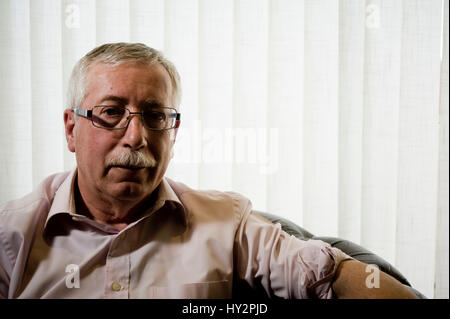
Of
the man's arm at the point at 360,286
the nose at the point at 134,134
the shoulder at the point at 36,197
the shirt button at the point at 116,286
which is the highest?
the nose at the point at 134,134

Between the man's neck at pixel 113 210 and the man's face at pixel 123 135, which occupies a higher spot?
the man's face at pixel 123 135

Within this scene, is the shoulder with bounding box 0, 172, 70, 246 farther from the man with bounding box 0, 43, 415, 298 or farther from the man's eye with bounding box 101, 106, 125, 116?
the man's eye with bounding box 101, 106, 125, 116

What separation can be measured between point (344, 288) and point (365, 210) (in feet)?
2.88

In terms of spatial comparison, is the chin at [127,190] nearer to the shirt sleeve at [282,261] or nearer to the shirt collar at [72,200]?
the shirt collar at [72,200]

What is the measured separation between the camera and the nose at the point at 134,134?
88 cm

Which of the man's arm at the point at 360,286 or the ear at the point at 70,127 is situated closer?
the man's arm at the point at 360,286

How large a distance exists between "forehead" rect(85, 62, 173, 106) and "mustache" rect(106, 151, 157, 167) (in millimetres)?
137

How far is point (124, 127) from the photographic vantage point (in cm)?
90

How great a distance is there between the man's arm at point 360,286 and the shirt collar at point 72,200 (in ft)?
1.41

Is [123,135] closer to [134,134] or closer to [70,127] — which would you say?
[134,134]

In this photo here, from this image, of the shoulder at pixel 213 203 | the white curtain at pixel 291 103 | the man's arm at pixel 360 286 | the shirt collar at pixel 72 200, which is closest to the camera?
the man's arm at pixel 360 286
